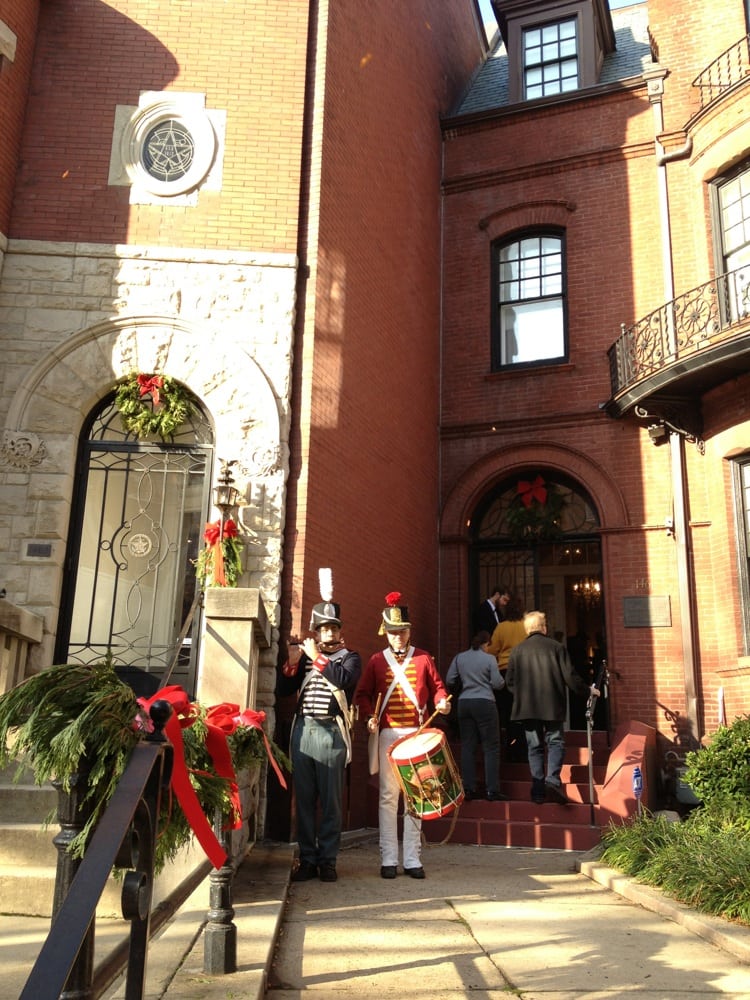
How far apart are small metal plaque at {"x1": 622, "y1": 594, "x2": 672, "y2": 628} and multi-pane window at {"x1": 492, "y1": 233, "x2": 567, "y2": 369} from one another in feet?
13.2

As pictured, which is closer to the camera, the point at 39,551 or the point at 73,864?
the point at 73,864

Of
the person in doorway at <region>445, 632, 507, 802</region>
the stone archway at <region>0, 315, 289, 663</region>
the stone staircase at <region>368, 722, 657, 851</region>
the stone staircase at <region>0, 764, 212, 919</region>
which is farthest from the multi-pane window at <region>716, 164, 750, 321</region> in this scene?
the stone staircase at <region>0, 764, 212, 919</region>

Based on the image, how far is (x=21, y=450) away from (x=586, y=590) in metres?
9.78

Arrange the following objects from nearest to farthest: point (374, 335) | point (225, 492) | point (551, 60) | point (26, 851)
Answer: point (26, 851), point (225, 492), point (374, 335), point (551, 60)

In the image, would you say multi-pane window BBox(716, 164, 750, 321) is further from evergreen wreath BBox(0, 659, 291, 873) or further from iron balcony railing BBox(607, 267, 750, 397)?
evergreen wreath BBox(0, 659, 291, 873)

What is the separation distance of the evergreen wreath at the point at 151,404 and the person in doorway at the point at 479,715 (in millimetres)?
3966

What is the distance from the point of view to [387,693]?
7445 mm

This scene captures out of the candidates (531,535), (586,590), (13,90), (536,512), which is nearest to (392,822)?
(531,535)

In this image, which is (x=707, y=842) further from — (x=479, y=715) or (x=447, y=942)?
(x=479, y=715)

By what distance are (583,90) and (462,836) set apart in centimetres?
1121

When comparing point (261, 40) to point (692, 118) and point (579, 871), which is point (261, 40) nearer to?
point (692, 118)

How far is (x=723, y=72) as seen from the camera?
12.6 m

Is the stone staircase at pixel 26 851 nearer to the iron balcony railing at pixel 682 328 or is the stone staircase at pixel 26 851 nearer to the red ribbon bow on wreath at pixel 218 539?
the red ribbon bow on wreath at pixel 218 539

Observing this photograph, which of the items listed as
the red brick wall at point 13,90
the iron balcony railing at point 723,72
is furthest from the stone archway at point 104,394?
the iron balcony railing at point 723,72
